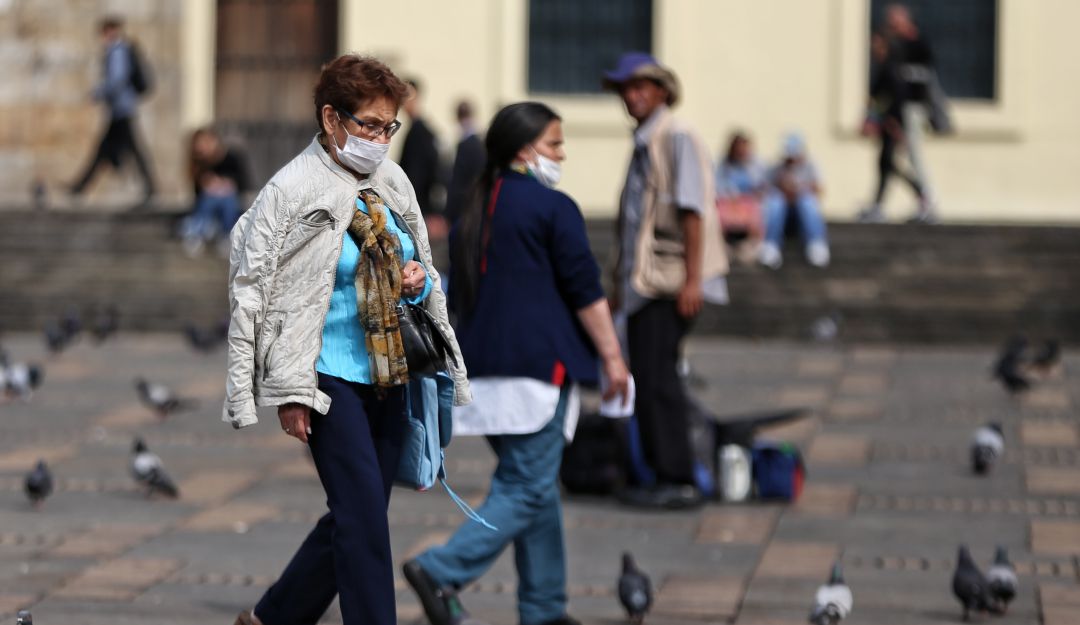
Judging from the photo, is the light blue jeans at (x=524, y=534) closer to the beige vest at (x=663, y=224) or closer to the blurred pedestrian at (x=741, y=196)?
the beige vest at (x=663, y=224)

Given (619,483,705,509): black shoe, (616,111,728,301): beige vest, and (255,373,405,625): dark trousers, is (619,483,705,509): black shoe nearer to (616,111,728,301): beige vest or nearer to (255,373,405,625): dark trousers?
(616,111,728,301): beige vest

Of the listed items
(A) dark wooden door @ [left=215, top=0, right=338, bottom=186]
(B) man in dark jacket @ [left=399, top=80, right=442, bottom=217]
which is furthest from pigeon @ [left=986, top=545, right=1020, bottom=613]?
(A) dark wooden door @ [left=215, top=0, right=338, bottom=186]

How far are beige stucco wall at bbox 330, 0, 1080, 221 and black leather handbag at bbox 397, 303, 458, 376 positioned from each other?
1510cm

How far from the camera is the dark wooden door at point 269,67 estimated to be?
21453 millimetres

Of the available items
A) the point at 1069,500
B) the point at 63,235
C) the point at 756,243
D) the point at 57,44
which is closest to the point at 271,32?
the point at 57,44

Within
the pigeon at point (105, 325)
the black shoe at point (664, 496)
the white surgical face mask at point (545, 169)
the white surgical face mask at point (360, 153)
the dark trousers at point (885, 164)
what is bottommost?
the pigeon at point (105, 325)

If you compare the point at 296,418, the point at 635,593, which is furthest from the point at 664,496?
the point at 296,418

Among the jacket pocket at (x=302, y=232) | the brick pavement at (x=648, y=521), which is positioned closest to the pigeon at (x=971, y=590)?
the brick pavement at (x=648, y=521)

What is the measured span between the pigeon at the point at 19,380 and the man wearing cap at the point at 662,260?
462 centimetres

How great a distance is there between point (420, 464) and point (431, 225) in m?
11.5

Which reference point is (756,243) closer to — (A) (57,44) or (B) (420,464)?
(A) (57,44)

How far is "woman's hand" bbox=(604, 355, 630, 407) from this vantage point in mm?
6336

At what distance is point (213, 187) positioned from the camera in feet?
58.6

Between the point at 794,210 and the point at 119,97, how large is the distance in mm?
6426
